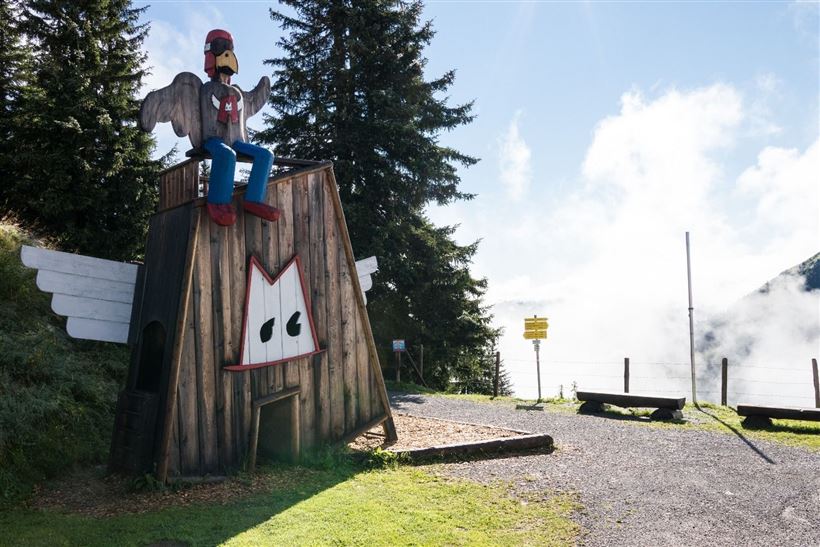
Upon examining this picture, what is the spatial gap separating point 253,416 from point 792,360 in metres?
82.1

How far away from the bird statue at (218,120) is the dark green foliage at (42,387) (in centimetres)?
377

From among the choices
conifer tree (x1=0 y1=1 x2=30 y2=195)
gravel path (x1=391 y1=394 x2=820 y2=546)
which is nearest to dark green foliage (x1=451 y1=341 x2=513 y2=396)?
gravel path (x1=391 y1=394 x2=820 y2=546)

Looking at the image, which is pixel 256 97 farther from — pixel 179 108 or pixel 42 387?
pixel 42 387

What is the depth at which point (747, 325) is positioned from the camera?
73125 mm

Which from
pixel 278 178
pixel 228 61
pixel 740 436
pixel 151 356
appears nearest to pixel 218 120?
pixel 228 61

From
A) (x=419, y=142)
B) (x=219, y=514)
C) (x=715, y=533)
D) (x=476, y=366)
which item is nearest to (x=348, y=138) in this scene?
(x=419, y=142)

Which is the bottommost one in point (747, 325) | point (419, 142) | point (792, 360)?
point (792, 360)

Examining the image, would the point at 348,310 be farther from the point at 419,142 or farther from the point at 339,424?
the point at 419,142

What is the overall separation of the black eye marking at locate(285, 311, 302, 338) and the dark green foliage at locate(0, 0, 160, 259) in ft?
24.7

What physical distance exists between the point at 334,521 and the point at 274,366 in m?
2.58

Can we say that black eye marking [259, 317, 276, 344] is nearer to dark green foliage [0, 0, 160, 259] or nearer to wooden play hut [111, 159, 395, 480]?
wooden play hut [111, 159, 395, 480]

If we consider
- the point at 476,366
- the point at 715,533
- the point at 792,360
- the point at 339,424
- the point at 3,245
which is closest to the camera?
the point at 715,533

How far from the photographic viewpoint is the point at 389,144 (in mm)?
17219

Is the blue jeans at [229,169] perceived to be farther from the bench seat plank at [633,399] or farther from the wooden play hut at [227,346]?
the bench seat plank at [633,399]
